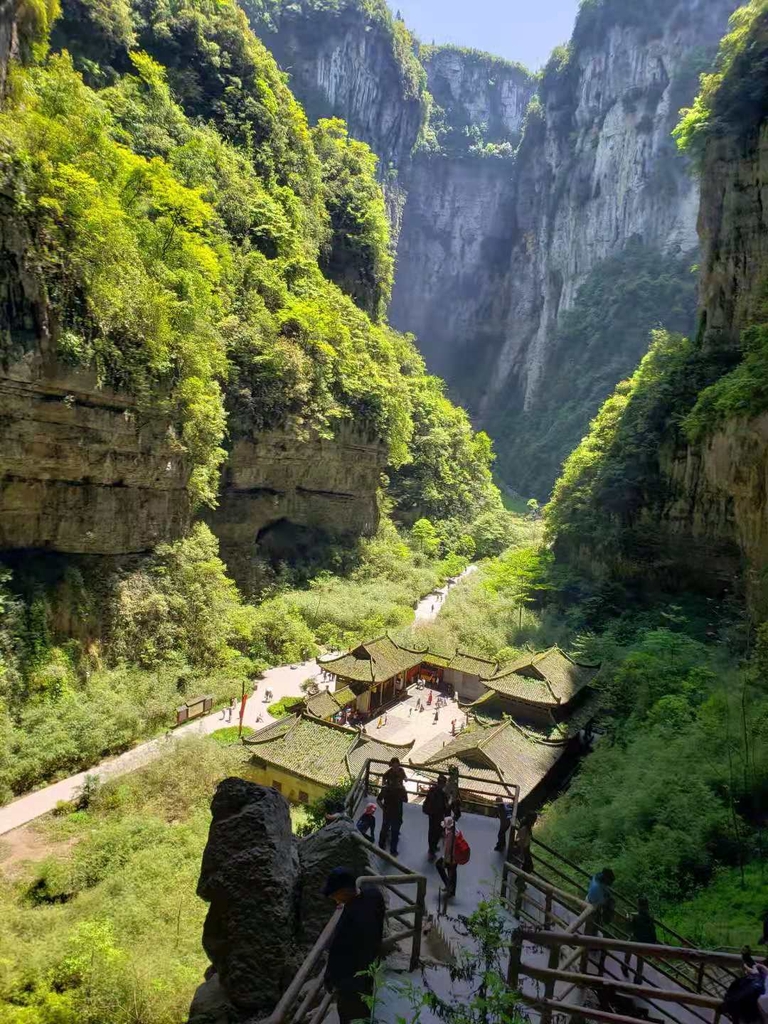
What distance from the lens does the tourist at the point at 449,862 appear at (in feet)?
21.8

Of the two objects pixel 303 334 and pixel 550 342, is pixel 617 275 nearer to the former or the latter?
pixel 550 342

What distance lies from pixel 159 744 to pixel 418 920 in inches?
554

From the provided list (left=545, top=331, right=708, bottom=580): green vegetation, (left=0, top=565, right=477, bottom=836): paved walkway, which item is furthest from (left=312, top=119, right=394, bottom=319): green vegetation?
(left=0, top=565, right=477, bottom=836): paved walkway

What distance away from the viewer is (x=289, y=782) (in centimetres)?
1608

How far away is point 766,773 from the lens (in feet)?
34.1

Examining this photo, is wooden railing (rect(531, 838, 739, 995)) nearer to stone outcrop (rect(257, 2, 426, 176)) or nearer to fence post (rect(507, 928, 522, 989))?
fence post (rect(507, 928, 522, 989))

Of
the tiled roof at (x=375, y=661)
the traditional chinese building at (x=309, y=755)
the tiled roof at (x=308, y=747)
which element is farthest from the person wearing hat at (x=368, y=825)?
the tiled roof at (x=375, y=661)

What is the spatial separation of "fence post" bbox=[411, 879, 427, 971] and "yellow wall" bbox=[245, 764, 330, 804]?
1087 cm

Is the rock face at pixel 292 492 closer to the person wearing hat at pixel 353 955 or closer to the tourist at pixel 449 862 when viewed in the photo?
the tourist at pixel 449 862

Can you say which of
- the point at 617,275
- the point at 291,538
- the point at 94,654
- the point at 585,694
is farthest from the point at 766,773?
the point at 617,275

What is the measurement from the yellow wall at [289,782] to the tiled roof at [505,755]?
2.87m

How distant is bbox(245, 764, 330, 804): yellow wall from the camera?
1547 centimetres

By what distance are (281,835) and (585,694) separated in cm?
1751

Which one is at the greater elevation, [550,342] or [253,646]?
[550,342]
